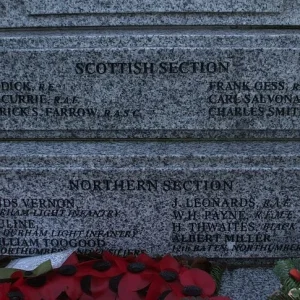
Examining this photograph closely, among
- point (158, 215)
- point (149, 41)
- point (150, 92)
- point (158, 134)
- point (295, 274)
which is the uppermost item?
point (149, 41)

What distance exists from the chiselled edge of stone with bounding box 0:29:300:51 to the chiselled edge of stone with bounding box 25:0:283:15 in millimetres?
127

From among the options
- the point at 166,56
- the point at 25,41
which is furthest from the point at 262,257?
the point at 25,41

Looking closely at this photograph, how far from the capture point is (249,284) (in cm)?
290

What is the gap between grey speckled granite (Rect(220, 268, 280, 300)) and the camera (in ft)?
9.16

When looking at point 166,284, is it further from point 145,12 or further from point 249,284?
point 145,12

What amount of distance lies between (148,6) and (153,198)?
0.93 m

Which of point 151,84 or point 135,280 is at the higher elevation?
point 151,84

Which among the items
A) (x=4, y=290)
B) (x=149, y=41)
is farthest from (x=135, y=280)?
(x=149, y=41)

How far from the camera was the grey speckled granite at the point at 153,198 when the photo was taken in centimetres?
287

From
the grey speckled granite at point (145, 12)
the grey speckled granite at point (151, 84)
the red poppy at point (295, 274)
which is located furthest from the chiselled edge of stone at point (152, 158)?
the red poppy at point (295, 274)

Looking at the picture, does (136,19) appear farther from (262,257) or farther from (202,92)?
(262,257)

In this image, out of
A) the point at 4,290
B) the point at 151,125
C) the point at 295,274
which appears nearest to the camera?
the point at 295,274

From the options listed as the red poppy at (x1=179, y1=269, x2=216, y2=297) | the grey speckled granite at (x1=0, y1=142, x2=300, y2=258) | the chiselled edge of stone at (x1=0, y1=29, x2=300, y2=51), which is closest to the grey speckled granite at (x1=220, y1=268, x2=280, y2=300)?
the grey speckled granite at (x1=0, y1=142, x2=300, y2=258)

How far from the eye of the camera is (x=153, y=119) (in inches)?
116
